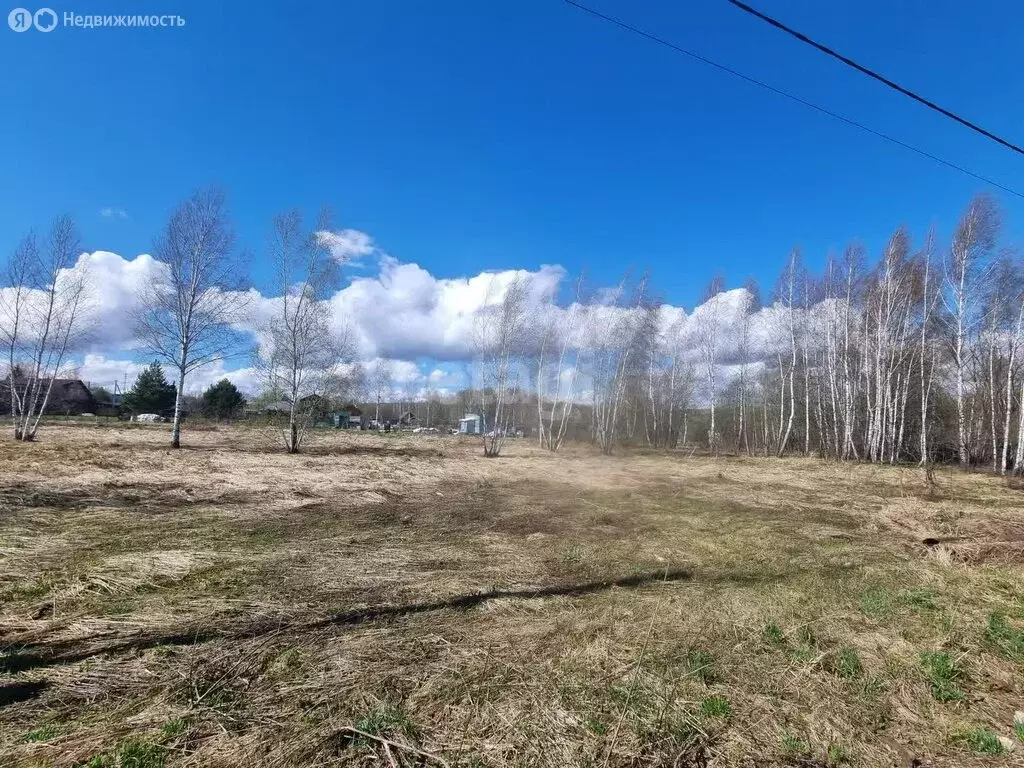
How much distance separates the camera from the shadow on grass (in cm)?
311

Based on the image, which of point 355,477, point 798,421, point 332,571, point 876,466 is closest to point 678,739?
point 332,571

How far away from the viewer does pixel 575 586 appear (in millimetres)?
5164

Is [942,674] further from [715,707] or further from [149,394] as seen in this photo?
[149,394]

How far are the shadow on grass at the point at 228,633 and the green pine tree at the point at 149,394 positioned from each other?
178 ft

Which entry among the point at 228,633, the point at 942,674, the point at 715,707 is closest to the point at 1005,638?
the point at 942,674

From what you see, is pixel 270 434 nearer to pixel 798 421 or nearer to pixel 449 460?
pixel 449 460

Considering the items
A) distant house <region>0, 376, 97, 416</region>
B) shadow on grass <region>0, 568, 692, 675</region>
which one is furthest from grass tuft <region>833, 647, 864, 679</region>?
distant house <region>0, 376, 97, 416</region>

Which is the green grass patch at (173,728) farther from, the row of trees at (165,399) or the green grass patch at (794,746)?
the row of trees at (165,399)

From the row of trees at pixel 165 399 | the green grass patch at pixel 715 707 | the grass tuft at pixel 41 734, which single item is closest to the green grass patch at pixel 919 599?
the green grass patch at pixel 715 707

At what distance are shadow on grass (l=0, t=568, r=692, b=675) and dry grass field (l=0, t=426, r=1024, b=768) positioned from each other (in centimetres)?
3

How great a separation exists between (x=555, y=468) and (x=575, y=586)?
13814 mm

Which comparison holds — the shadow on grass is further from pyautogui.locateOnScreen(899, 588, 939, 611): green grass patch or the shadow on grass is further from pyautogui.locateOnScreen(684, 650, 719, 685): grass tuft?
pyautogui.locateOnScreen(899, 588, 939, 611): green grass patch

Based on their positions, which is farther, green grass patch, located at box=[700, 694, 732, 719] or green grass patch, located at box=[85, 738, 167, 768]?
green grass patch, located at box=[700, 694, 732, 719]

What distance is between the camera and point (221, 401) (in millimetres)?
52562
